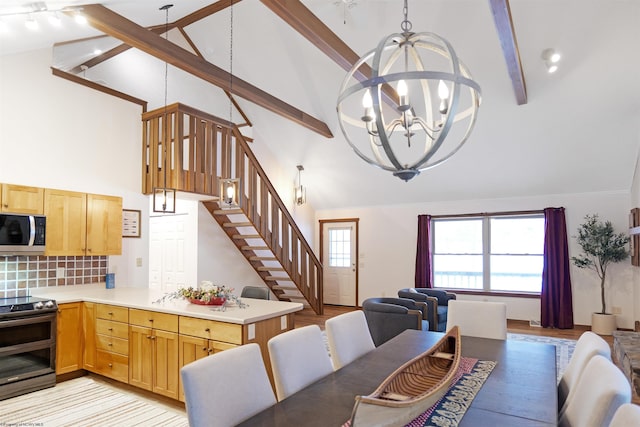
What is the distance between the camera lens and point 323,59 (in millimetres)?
5664

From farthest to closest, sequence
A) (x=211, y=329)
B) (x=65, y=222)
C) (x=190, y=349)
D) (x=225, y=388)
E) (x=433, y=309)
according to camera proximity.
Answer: (x=433, y=309)
(x=65, y=222)
(x=190, y=349)
(x=211, y=329)
(x=225, y=388)

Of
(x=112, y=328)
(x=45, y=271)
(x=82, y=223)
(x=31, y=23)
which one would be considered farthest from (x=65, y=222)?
(x=31, y=23)

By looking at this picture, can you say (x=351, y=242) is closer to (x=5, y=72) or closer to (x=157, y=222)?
(x=157, y=222)

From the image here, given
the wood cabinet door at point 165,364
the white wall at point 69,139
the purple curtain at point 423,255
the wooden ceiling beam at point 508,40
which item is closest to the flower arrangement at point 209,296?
the wood cabinet door at point 165,364

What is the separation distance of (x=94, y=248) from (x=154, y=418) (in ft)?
7.23

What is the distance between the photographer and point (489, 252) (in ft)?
23.9

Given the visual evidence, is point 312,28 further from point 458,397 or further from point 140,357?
point 140,357

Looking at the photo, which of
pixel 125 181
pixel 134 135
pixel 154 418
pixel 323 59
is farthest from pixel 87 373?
pixel 323 59

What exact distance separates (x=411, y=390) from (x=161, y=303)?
267cm

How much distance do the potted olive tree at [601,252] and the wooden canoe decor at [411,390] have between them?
5116mm

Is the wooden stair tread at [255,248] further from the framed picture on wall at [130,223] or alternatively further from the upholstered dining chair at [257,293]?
the framed picture on wall at [130,223]

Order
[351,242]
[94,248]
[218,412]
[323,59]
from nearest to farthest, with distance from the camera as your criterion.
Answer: [218,412]
[94,248]
[323,59]
[351,242]

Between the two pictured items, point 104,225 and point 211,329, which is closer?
point 211,329

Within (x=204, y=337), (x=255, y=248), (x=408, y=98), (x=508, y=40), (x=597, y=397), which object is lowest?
(x=204, y=337)
